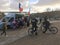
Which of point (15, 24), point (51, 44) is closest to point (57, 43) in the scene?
point (51, 44)

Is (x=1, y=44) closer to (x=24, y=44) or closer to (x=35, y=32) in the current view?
(x=24, y=44)

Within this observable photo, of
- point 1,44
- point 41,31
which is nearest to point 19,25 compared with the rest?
point 41,31

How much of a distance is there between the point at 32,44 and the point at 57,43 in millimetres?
1475

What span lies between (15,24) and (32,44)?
523 inches

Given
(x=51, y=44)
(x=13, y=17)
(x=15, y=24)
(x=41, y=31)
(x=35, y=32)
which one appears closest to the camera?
(x=51, y=44)

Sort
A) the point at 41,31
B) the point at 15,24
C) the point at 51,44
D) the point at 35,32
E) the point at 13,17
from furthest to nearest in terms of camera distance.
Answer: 1. the point at 13,17
2. the point at 15,24
3. the point at 41,31
4. the point at 35,32
5. the point at 51,44

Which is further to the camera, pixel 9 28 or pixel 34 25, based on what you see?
pixel 9 28

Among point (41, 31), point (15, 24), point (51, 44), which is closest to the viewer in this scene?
point (51, 44)

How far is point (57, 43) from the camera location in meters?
14.0

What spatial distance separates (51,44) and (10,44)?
2.38m

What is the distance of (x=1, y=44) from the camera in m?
14.4

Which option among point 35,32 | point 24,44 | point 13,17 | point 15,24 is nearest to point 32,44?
point 24,44

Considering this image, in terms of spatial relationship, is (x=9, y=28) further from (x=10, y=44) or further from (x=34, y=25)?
(x=10, y=44)

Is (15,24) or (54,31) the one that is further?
(15,24)
